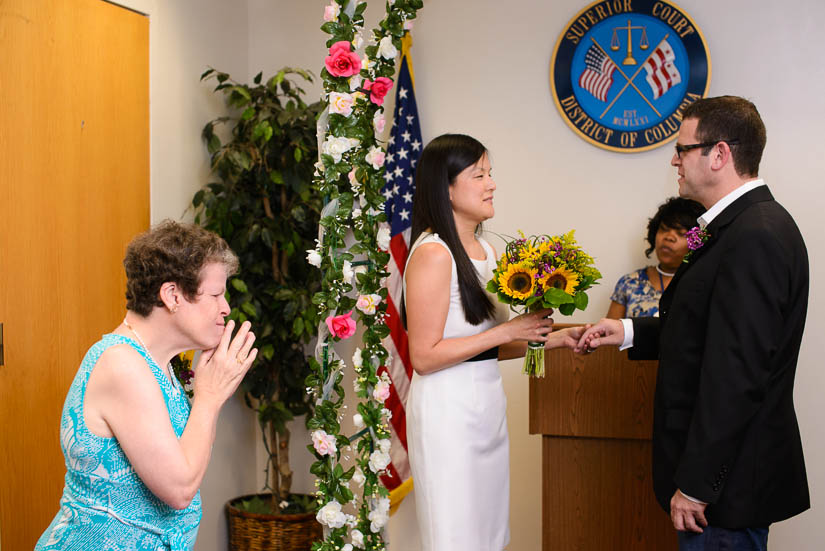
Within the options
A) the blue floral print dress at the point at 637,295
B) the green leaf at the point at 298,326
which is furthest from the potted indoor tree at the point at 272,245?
the blue floral print dress at the point at 637,295

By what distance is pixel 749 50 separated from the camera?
12.2 ft

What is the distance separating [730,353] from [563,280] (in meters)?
0.61

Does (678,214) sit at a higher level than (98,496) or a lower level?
higher

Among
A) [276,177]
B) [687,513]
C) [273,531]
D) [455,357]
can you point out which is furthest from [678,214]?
[273,531]

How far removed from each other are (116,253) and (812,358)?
3242 mm

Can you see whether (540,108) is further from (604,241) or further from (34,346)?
(34,346)

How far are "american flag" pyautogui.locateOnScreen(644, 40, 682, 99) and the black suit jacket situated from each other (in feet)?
6.16

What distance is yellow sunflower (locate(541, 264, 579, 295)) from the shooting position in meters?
2.37

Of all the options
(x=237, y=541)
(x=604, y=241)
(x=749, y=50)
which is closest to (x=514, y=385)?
(x=604, y=241)

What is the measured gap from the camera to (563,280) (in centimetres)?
240

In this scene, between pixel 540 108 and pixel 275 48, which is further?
pixel 275 48

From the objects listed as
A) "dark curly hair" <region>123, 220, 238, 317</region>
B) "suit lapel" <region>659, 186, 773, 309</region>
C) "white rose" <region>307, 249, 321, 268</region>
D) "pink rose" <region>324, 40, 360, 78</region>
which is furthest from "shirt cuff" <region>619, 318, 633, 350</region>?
"dark curly hair" <region>123, 220, 238, 317</region>

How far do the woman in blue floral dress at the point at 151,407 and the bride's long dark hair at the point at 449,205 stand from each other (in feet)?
2.83

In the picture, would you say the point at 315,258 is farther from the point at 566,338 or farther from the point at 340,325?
the point at 566,338
